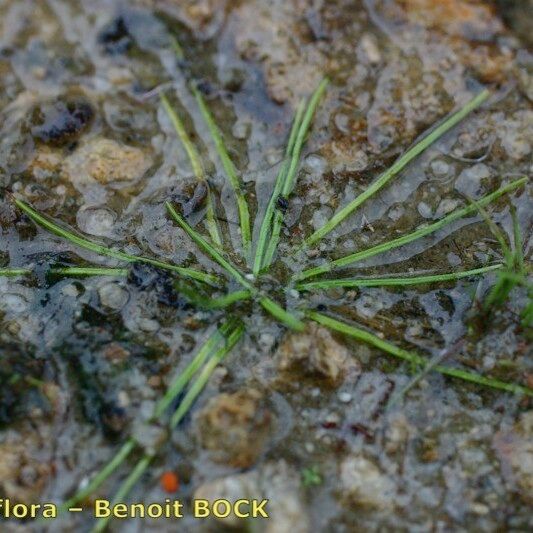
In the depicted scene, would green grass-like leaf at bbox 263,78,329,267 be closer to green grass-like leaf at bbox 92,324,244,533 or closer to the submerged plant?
the submerged plant

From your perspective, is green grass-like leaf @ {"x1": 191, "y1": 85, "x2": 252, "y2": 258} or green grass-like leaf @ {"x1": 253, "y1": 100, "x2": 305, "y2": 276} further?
green grass-like leaf @ {"x1": 191, "y1": 85, "x2": 252, "y2": 258}

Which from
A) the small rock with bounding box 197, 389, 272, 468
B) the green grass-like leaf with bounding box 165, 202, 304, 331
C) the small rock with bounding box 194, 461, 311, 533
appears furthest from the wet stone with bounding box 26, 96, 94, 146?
the small rock with bounding box 194, 461, 311, 533

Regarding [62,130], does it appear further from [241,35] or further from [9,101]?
[241,35]

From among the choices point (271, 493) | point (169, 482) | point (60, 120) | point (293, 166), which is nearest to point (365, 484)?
point (271, 493)

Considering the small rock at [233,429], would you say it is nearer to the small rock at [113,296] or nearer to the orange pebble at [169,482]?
the orange pebble at [169,482]

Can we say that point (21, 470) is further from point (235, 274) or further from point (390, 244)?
point (390, 244)

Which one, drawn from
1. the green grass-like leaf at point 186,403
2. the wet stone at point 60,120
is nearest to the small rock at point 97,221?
the wet stone at point 60,120
